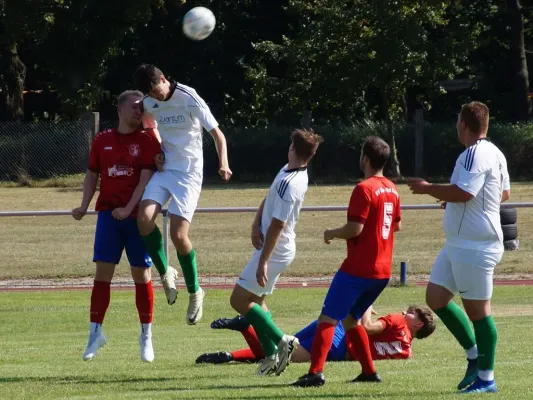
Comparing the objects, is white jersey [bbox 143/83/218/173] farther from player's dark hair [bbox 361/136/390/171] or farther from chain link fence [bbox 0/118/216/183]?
chain link fence [bbox 0/118/216/183]

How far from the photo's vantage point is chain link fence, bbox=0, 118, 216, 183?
37.1m

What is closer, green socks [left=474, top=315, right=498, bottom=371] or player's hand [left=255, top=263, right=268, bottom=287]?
green socks [left=474, top=315, right=498, bottom=371]

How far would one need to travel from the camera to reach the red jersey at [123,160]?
9.46 meters

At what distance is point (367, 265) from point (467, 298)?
780mm

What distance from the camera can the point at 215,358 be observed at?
1019cm

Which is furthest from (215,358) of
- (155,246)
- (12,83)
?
(12,83)

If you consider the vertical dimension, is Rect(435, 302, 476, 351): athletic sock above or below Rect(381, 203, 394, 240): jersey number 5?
below

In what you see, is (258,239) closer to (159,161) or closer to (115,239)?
(159,161)

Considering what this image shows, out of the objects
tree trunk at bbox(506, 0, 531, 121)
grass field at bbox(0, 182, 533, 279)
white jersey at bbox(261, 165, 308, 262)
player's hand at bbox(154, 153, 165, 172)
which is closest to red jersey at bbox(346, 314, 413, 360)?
white jersey at bbox(261, 165, 308, 262)

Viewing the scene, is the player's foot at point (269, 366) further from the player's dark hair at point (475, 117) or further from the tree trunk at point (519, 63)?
the tree trunk at point (519, 63)

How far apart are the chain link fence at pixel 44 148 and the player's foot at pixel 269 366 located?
2858 cm

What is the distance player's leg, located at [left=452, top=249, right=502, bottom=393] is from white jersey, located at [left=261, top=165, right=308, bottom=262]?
1375 millimetres

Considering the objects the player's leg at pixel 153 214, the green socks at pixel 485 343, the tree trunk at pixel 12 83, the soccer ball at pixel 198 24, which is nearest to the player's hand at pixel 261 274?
the player's leg at pixel 153 214

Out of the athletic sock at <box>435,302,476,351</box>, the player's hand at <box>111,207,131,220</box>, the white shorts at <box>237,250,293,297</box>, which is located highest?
the player's hand at <box>111,207,131,220</box>
